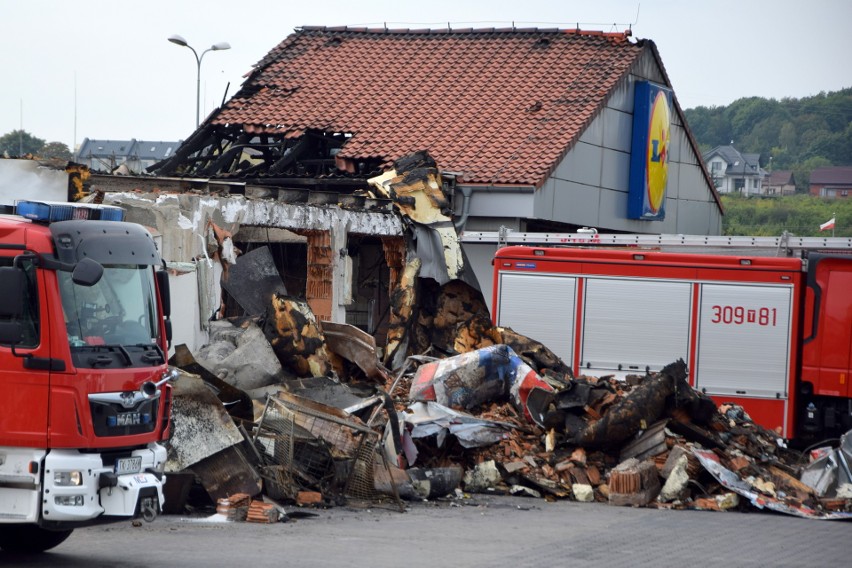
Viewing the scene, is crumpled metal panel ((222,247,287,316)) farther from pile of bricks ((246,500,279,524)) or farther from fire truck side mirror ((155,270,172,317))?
fire truck side mirror ((155,270,172,317))

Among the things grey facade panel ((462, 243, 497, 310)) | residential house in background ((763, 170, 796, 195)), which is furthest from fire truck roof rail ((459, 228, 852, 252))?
residential house in background ((763, 170, 796, 195))

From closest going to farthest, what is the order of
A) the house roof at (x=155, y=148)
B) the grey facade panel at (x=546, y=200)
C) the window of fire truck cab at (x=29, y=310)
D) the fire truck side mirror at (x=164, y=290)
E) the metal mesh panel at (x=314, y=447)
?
the window of fire truck cab at (x=29, y=310) → the fire truck side mirror at (x=164, y=290) → the metal mesh panel at (x=314, y=447) → the grey facade panel at (x=546, y=200) → the house roof at (x=155, y=148)

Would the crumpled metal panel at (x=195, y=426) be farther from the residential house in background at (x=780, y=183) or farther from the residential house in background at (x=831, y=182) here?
the residential house in background at (x=780, y=183)

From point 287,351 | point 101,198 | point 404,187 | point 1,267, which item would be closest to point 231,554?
point 1,267

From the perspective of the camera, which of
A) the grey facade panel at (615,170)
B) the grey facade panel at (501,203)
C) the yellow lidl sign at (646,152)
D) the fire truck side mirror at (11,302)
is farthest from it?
the yellow lidl sign at (646,152)

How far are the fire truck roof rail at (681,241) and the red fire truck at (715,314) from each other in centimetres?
3

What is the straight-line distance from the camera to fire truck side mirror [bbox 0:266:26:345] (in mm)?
8180

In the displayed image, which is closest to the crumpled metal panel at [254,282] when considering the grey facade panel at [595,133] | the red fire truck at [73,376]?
the red fire truck at [73,376]

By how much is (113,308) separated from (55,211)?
2.85 ft

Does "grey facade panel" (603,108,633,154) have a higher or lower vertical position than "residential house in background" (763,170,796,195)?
lower

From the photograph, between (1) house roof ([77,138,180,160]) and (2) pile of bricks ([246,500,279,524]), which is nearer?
(2) pile of bricks ([246,500,279,524])

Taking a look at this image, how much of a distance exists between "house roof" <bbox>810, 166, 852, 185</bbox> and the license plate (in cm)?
9809

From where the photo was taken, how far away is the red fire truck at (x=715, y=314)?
1667 centimetres

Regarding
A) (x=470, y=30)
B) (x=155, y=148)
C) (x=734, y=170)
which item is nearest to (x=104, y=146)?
(x=155, y=148)
